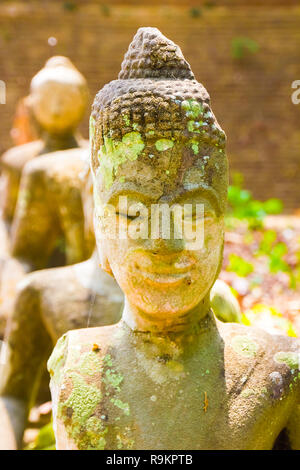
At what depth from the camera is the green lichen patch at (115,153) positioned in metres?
1.19

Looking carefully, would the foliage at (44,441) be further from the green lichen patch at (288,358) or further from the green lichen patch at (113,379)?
the green lichen patch at (288,358)

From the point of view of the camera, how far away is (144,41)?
126 centimetres

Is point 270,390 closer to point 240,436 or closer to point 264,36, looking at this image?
point 240,436

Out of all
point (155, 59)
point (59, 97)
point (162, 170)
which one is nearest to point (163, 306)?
point (162, 170)

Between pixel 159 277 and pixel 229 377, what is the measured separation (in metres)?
0.27

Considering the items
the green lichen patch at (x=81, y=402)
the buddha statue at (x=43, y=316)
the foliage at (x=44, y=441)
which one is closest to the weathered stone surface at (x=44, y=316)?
the buddha statue at (x=43, y=316)

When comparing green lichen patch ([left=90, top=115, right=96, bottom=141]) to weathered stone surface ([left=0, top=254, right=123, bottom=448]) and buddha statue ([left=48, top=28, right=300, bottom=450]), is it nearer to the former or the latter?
buddha statue ([left=48, top=28, right=300, bottom=450])

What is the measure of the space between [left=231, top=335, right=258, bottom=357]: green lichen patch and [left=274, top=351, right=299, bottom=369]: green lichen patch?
50mm

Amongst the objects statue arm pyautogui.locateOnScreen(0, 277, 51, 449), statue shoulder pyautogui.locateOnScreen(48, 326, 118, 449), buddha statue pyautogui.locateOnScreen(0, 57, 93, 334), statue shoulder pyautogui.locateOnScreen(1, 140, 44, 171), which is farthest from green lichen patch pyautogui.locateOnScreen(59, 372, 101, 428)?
statue shoulder pyautogui.locateOnScreen(1, 140, 44, 171)

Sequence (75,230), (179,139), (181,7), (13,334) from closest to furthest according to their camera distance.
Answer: (179,139) < (13,334) < (75,230) < (181,7)

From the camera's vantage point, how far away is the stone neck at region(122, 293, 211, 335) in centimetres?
125

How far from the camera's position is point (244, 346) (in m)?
1.31

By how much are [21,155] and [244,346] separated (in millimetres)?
2092

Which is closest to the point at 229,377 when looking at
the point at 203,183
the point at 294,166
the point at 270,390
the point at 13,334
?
the point at 270,390
